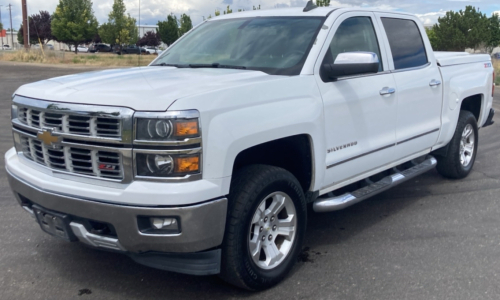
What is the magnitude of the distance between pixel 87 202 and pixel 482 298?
2.66 m

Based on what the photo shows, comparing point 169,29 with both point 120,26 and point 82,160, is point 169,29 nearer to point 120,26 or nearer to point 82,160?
point 120,26

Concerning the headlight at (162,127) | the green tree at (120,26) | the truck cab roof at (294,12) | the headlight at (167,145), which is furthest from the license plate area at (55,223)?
the green tree at (120,26)

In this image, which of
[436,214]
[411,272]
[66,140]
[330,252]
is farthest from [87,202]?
[436,214]

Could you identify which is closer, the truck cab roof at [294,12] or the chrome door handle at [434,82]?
the truck cab roof at [294,12]

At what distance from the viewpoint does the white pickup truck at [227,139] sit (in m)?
3.16

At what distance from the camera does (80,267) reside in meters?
4.16

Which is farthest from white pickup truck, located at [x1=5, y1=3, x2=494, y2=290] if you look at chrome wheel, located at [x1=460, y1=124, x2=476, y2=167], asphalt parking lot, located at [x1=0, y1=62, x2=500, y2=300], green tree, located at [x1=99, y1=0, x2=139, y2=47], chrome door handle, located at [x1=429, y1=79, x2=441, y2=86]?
green tree, located at [x1=99, y1=0, x2=139, y2=47]

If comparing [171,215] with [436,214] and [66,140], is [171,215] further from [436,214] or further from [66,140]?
[436,214]

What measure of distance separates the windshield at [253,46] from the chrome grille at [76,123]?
4.72ft

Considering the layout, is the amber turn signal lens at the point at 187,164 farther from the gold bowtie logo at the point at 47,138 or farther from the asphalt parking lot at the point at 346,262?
the asphalt parking lot at the point at 346,262

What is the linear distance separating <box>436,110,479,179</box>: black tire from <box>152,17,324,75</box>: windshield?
2.71m

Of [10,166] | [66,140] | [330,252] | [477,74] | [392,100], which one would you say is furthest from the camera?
[477,74]

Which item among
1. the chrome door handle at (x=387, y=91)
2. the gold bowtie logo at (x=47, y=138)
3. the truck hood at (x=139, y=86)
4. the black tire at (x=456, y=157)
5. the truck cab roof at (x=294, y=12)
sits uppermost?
the truck cab roof at (x=294, y=12)

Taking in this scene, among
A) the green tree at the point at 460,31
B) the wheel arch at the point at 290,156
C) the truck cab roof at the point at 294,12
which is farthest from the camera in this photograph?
the green tree at the point at 460,31
